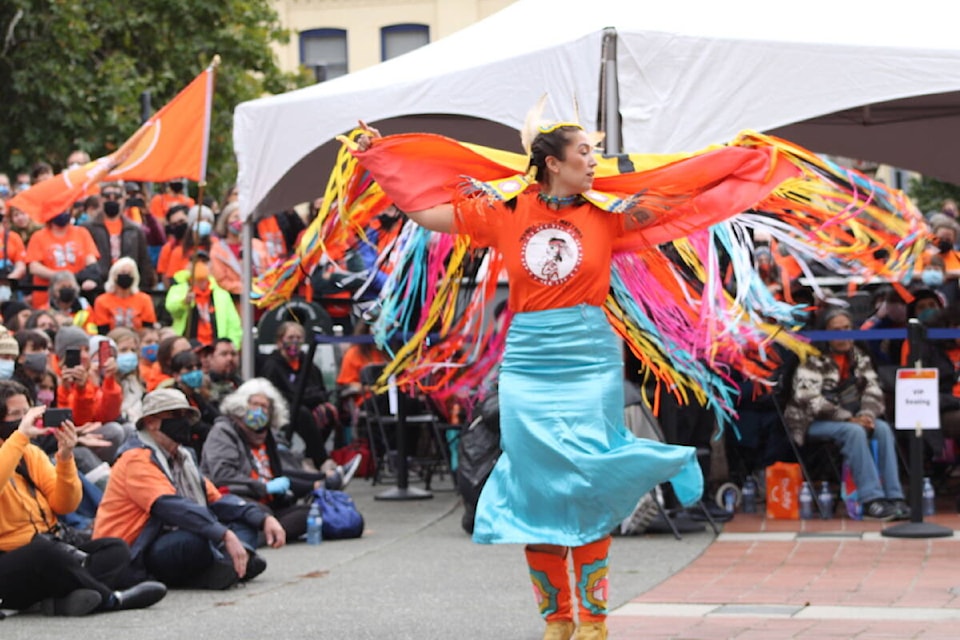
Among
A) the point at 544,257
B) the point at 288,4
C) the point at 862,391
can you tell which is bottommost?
the point at 862,391

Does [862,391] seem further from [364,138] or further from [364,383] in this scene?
[364,138]

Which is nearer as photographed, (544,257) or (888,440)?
(544,257)

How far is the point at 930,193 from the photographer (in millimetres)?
30672

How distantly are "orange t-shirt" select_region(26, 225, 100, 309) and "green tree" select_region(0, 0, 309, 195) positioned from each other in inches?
393

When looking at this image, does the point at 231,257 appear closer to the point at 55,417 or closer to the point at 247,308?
the point at 247,308

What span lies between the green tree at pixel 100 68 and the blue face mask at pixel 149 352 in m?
12.5

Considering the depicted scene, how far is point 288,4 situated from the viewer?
38719mm

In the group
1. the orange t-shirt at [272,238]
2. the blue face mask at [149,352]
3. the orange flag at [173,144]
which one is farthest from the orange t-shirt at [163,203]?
the blue face mask at [149,352]

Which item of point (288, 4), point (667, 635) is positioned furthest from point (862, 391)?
point (288, 4)

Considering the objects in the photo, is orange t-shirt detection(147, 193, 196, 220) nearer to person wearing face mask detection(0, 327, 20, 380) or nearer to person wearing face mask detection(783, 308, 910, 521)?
person wearing face mask detection(783, 308, 910, 521)

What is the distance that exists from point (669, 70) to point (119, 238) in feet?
23.6

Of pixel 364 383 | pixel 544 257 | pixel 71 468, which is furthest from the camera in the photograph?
pixel 364 383

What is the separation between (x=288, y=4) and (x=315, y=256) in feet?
100

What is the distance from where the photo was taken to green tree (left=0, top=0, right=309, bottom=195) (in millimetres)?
24219
